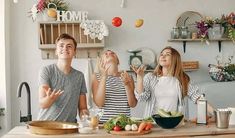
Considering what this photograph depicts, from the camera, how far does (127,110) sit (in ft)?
10.3

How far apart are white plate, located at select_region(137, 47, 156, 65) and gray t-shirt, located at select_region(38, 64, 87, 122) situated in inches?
81.5

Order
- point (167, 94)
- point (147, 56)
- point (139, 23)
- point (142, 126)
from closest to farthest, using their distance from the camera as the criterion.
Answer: point (142, 126), point (167, 94), point (139, 23), point (147, 56)

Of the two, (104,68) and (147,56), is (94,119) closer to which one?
(104,68)

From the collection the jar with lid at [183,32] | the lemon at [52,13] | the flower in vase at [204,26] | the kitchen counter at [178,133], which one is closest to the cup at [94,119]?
the kitchen counter at [178,133]

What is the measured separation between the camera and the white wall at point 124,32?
465cm

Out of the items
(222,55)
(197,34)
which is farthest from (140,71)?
(222,55)

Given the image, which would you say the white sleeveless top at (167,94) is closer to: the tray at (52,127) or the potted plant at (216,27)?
the tray at (52,127)

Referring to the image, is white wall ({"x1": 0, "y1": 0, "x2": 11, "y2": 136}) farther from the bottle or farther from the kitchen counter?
the bottle

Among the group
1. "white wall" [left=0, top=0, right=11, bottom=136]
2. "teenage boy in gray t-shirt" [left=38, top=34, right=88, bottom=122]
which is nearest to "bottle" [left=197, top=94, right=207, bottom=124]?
"teenage boy in gray t-shirt" [left=38, top=34, right=88, bottom=122]

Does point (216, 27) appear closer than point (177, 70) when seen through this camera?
No

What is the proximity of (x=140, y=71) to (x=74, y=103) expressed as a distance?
65 centimetres

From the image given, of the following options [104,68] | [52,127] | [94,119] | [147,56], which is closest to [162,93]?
[104,68]

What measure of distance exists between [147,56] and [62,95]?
2.22m

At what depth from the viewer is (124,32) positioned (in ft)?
15.8
